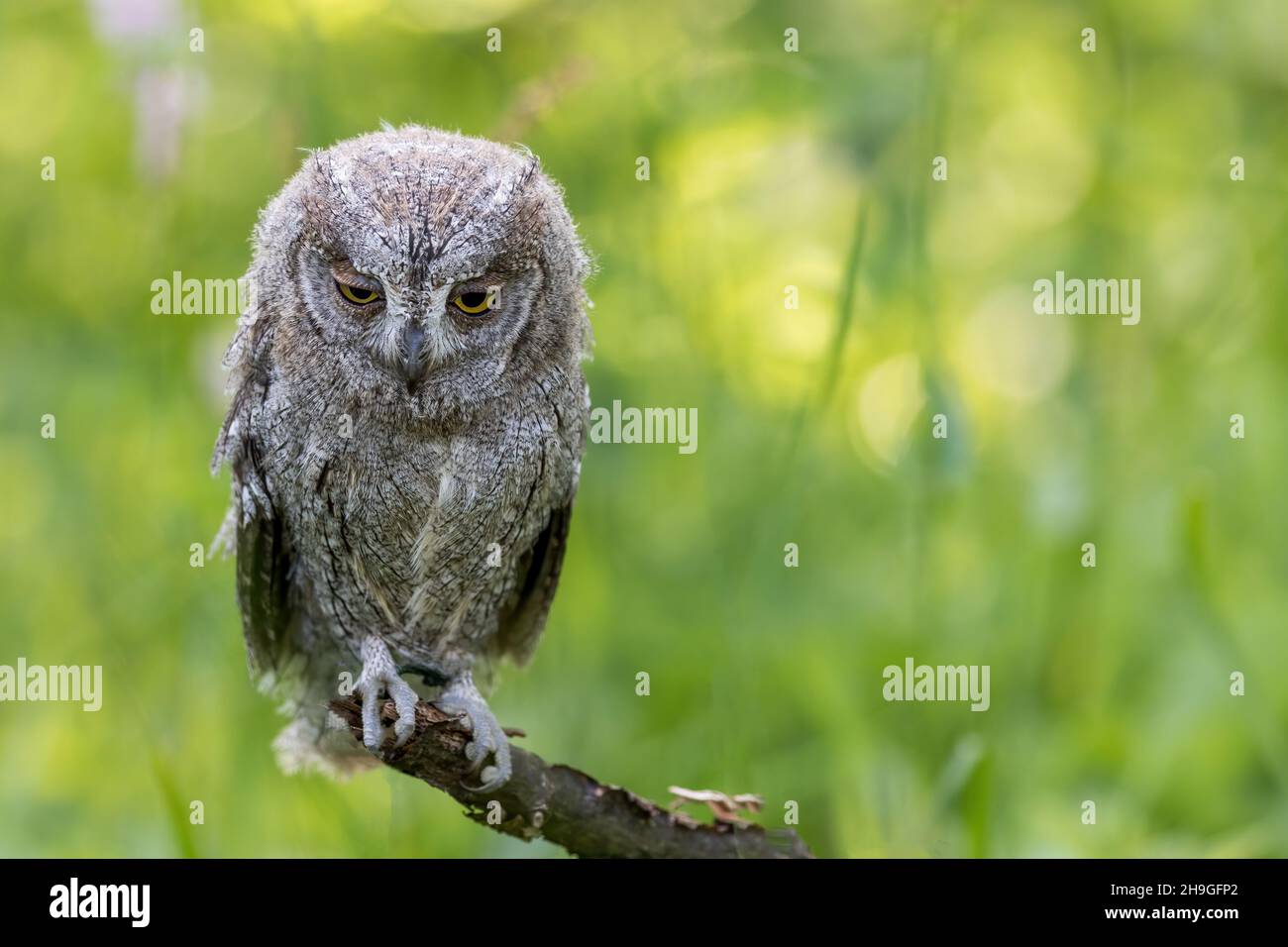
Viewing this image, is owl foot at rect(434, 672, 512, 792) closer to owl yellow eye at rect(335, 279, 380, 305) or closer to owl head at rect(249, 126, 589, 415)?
owl head at rect(249, 126, 589, 415)

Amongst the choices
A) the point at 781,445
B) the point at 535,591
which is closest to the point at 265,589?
the point at 535,591

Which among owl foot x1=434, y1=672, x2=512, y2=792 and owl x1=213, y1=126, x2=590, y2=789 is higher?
owl x1=213, y1=126, x2=590, y2=789

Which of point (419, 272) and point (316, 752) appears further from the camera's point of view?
point (316, 752)

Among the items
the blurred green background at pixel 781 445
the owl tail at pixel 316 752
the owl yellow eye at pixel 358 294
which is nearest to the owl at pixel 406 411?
the owl yellow eye at pixel 358 294

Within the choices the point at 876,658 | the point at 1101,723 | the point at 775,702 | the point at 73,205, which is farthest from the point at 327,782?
the point at 73,205

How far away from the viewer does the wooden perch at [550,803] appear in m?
2.68

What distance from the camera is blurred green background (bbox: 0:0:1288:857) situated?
147 inches

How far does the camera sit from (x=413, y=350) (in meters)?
2.94

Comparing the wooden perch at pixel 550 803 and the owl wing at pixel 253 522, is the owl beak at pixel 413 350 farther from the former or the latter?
the wooden perch at pixel 550 803

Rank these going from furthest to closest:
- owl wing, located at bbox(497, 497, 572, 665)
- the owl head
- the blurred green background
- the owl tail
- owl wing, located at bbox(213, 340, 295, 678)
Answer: the owl tail < the blurred green background < owl wing, located at bbox(497, 497, 572, 665) < owl wing, located at bbox(213, 340, 295, 678) < the owl head

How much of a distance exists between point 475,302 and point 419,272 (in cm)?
21

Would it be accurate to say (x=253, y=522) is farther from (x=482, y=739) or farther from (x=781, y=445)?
(x=781, y=445)

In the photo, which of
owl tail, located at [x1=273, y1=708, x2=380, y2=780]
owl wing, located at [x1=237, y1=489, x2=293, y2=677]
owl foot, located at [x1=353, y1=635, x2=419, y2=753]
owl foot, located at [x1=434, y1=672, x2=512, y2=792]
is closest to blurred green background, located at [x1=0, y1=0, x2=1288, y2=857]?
owl tail, located at [x1=273, y1=708, x2=380, y2=780]

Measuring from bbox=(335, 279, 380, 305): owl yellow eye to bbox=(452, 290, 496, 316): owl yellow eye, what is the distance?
0.19 m
